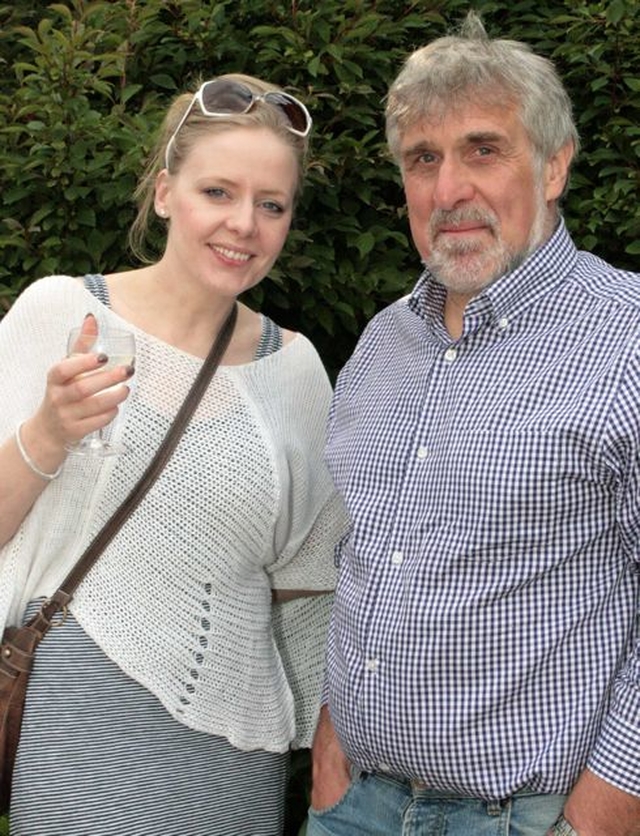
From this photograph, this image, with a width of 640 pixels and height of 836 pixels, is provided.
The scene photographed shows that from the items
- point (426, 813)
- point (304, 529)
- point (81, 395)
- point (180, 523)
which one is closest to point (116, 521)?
point (180, 523)

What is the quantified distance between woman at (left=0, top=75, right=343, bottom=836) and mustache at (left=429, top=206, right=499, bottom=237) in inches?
20.5

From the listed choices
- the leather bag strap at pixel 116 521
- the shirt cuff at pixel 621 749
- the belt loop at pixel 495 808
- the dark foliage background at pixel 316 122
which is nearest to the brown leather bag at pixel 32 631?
the leather bag strap at pixel 116 521

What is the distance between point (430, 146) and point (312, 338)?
1411 mm

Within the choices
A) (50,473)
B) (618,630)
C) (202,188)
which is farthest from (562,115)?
(50,473)

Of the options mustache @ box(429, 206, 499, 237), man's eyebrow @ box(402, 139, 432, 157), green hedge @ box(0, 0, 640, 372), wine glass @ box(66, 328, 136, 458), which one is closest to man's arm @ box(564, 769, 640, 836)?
mustache @ box(429, 206, 499, 237)

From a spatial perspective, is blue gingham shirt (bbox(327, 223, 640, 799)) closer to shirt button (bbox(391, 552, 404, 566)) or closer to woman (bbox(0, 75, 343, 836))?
shirt button (bbox(391, 552, 404, 566))

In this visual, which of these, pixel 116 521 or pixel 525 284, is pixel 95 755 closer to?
pixel 116 521

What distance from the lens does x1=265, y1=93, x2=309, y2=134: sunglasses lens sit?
3428 mm

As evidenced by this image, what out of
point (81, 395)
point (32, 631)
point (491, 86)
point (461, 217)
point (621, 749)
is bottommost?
point (32, 631)

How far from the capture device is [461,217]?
2.97 m

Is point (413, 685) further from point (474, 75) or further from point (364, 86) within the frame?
point (364, 86)

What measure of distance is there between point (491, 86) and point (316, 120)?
4.23 feet

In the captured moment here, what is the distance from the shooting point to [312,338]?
435cm

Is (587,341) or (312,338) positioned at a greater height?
(587,341)
